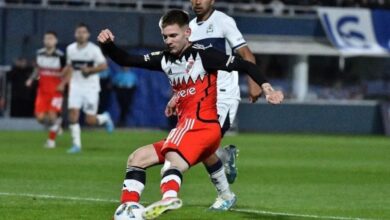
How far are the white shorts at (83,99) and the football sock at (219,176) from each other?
11172 mm

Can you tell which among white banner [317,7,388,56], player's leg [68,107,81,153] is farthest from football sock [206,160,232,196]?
white banner [317,7,388,56]

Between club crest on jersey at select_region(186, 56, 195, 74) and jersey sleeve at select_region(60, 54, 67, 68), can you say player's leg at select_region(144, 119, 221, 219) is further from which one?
jersey sleeve at select_region(60, 54, 67, 68)

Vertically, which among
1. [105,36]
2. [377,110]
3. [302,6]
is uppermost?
[105,36]

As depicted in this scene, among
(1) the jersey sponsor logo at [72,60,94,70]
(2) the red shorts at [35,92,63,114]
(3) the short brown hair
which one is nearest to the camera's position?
(3) the short brown hair

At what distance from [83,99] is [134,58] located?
1301 centimetres

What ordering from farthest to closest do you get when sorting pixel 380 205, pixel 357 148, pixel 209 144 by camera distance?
pixel 357 148 → pixel 380 205 → pixel 209 144

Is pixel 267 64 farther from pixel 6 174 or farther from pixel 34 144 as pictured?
pixel 6 174

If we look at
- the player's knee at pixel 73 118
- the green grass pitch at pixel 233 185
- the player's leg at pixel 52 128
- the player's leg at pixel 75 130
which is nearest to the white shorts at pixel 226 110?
the green grass pitch at pixel 233 185

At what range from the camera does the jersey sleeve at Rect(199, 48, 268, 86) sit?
11.1 m

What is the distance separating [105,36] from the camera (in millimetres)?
11305

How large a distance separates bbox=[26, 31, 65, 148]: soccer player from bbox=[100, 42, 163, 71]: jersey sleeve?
14.2m

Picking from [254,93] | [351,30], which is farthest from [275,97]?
[351,30]

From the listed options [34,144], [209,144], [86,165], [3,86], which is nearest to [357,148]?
[34,144]

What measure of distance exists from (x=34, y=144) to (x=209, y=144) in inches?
648
